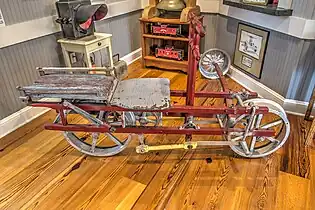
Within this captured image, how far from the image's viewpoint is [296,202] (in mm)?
1464

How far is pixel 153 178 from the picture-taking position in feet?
5.38

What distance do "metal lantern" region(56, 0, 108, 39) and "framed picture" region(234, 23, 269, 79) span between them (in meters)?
1.43

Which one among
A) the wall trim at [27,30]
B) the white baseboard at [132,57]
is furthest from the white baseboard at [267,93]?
the wall trim at [27,30]

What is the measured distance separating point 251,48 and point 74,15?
1.70 metres

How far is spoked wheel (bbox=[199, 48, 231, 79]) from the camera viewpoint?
9.21 feet

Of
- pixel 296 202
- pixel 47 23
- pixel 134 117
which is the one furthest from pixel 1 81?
pixel 296 202

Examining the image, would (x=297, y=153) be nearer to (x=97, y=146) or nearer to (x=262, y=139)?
(x=262, y=139)

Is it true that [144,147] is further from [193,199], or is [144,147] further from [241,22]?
[241,22]

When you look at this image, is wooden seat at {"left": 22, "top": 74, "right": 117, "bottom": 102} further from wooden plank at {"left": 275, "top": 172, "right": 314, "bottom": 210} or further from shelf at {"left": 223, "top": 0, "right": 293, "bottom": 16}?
shelf at {"left": 223, "top": 0, "right": 293, "bottom": 16}

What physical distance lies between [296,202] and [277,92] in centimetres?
115

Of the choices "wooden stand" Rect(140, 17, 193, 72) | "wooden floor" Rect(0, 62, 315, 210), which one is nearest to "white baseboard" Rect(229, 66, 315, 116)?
"wooden floor" Rect(0, 62, 315, 210)

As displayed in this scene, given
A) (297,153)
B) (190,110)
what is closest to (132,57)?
(190,110)

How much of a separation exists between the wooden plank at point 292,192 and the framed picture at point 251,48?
3.94ft

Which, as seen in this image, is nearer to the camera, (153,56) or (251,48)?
(251,48)
